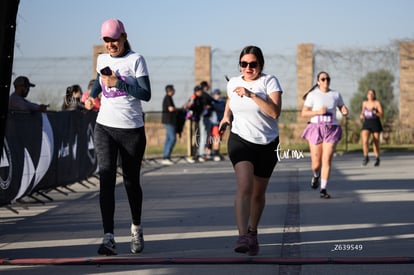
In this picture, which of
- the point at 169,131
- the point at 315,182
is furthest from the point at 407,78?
the point at 315,182

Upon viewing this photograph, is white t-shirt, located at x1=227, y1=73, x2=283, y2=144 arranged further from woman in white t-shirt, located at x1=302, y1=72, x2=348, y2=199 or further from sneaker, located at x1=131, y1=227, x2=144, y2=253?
woman in white t-shirt, located at x1=302, y1=72, x2=348, y2=199

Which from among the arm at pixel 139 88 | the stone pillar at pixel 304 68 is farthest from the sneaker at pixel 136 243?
the stone pillar at pixel 304 68

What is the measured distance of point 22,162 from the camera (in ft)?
40.9

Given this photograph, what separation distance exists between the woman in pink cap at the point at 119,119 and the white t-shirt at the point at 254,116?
82cm

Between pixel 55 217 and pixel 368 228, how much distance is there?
3875 mm

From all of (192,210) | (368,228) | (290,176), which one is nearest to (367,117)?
(290,176)

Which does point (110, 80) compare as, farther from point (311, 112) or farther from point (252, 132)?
point (311, 112)

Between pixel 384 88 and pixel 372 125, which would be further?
pixel 384 88

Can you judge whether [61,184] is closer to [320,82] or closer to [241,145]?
[320,82]

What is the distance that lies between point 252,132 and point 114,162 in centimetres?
125

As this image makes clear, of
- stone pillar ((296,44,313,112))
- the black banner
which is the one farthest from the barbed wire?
the black banner

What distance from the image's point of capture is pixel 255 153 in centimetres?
892

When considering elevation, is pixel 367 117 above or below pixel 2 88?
below

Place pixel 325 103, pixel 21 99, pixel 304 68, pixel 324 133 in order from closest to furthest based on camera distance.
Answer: pixel 21 99
pixel 324 133
pixel 325 103
pixel 304 68
